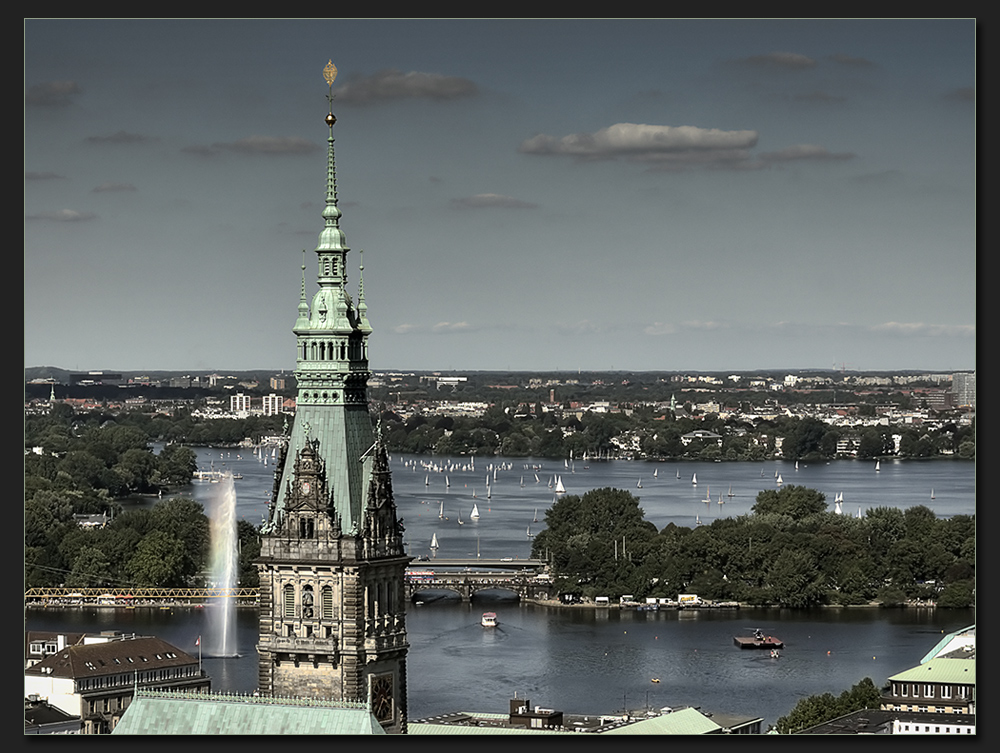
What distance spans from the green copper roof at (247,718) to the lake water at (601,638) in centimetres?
1906

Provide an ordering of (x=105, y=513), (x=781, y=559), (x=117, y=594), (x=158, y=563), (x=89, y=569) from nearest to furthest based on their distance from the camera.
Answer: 1. (x=117, y=594)
2. (x=158, y=563)
3. (x=89, y=569)
4. (x=781, y=559)
5. (x=105, y=513)

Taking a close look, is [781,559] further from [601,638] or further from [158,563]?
[158,563]

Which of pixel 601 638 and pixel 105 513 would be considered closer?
pixel 601 638

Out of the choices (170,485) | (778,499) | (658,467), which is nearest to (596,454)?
(658,467)

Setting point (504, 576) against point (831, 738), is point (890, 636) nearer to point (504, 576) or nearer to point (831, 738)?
point (504, 576)

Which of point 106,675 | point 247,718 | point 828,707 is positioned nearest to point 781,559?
point 106,675

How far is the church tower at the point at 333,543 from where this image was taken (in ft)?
75.1

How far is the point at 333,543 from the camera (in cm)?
2298

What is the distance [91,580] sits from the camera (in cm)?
6819

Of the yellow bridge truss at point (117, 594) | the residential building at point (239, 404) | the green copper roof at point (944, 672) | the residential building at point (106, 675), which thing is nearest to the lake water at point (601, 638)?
the yellow bridge truss at point (117, 594)

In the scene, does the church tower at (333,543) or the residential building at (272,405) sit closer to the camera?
the church tower at (333,543)

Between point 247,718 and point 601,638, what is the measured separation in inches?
1520

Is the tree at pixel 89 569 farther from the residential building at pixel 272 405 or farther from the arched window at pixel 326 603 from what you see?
the arched window at pixel 326 603

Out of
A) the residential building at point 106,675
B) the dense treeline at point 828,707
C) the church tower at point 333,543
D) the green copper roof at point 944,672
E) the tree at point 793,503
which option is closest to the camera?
the church tower at point 333,543
